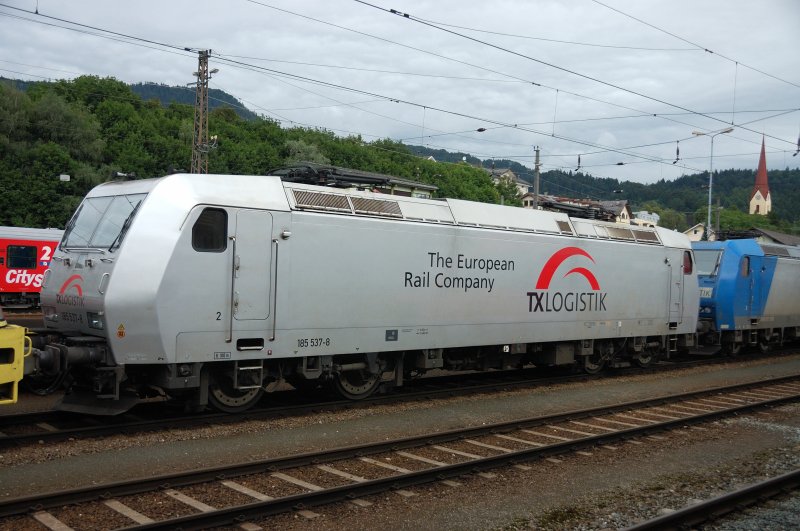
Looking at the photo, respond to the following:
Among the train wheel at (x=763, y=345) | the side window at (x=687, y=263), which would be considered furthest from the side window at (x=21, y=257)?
the train wheel at (x=763, y=345)

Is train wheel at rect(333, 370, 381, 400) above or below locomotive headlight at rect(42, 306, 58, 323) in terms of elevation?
below

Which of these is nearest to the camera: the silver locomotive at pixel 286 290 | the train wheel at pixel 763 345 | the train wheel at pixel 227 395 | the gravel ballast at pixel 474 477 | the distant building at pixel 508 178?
the gravel ballast at pixel 474 477

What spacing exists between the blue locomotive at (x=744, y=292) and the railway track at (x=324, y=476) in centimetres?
949

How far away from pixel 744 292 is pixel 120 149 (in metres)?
44.7

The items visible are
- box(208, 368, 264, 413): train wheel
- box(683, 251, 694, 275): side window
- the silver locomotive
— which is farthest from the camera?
box(683, 251, 694, 275): side window

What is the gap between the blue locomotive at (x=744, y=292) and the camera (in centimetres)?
2078

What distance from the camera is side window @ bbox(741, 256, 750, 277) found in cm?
2102

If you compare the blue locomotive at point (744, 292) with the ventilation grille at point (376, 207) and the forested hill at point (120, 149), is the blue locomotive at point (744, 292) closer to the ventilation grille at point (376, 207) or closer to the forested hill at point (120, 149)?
the ventilation grille at point (376, 207)

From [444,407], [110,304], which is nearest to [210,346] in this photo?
[110,304]

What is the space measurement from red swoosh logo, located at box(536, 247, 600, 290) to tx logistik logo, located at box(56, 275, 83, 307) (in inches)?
339

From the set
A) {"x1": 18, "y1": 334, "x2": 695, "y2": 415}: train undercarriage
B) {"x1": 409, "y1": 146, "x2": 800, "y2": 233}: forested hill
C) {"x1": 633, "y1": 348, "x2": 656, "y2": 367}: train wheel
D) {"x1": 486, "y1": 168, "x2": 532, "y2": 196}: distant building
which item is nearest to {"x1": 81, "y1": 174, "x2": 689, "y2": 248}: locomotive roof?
{"x1": 18, "y1": 334, "x2": 695, "y2": 415}: train undercarriage

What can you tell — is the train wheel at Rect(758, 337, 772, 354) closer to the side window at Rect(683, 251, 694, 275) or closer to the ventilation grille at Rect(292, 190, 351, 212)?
the side window at Rect(683, 251, 694, 275)

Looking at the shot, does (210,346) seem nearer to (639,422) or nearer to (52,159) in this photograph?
(639,422)

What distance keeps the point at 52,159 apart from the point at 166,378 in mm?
39156
